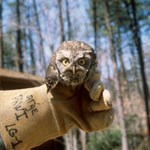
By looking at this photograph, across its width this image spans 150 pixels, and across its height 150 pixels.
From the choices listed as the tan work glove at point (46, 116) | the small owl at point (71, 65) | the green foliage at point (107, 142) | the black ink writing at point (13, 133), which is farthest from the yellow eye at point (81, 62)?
the green foliage at point (107, 142)

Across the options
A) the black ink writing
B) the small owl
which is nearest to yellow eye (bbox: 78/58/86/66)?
the small owl

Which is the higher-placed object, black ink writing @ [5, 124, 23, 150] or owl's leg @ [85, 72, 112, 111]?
owl's leg @ [85, 72, 112, 111]

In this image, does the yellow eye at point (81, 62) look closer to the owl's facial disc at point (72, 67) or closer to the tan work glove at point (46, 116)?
the owl's facial disc at point (72, 67)

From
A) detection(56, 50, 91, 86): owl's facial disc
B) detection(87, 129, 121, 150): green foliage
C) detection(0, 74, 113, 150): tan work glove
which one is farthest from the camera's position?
detection(87, 129, 121, 150): green foliage

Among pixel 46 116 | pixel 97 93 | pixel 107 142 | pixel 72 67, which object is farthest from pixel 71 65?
pixel 107 142

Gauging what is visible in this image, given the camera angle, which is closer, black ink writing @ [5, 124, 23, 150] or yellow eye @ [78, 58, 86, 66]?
yellow eye @ [78, 58, 86, 66]

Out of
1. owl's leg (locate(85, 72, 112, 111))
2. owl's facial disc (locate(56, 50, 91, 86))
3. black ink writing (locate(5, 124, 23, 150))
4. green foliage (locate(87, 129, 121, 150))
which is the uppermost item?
owl's facial disc (locate(56, 50, 91, 86))

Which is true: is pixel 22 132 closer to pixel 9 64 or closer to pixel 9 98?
pixel 9 98

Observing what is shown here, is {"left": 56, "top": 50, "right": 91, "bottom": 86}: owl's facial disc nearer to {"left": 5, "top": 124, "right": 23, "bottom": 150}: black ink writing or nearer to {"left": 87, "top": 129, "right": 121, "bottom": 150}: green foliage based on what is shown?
{"left": 5, "top": 124, "right": 23, "bottom": 150}: black ink writing
